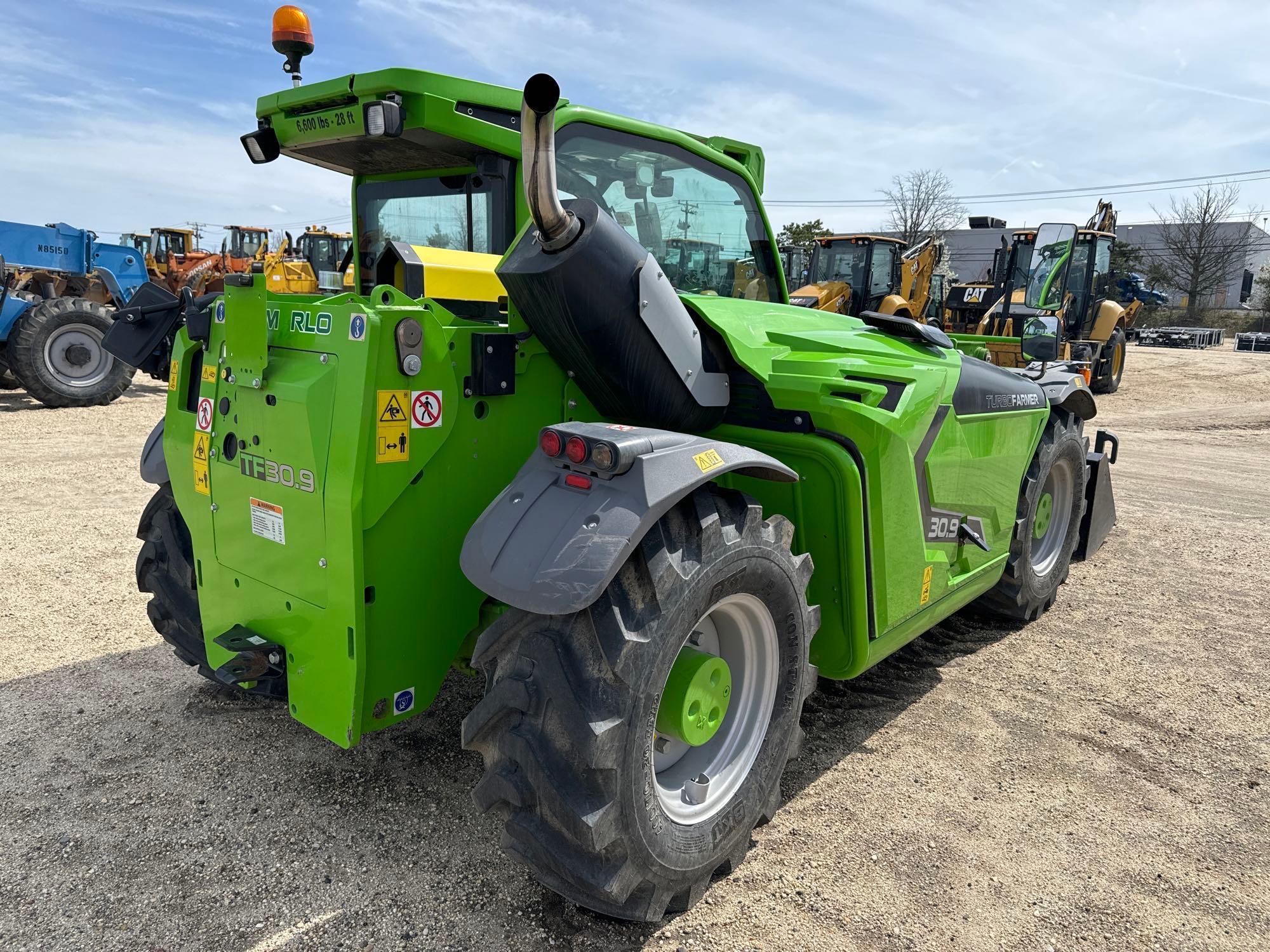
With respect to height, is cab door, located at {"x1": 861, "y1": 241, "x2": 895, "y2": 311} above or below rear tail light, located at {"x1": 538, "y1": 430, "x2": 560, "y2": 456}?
above

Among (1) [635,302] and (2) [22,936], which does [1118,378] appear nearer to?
(1) [635,302]

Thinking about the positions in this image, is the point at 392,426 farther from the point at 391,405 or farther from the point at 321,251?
the point at 321,251

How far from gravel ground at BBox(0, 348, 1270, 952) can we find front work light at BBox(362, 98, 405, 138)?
7.05 ft

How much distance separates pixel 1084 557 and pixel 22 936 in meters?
5.57

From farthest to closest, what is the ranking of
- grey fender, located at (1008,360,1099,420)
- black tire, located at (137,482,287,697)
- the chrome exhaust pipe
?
1. grey fender, located at (1008,360,1099,420)
2. black tire, located at (137,482,287,697)
3. the chrome exhaust pipe

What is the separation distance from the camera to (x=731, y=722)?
107 inches

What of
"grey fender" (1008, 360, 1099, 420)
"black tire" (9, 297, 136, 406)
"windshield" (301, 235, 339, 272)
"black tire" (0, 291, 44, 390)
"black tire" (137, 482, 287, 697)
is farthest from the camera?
"windshield" (301, 235, 339, 272)

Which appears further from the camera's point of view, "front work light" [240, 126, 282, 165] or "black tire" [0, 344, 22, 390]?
"black tire" [0, 344, 22, 390]

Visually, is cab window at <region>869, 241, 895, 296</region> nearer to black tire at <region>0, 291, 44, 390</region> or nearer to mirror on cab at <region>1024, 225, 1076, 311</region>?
mirror on cab at <region>1024, 225, 1076, 311</region>

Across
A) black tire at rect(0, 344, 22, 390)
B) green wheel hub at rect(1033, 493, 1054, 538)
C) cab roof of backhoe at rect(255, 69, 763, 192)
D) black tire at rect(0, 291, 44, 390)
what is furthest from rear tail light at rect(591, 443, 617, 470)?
black tire at rect(0, 344, 22, 390)

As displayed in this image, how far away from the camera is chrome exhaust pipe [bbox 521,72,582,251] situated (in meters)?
1.93

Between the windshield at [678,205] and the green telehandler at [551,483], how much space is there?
14mm

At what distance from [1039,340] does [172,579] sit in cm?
404

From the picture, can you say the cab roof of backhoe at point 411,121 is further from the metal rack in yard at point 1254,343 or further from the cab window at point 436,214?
the metal rack in yard at point 1254,343
